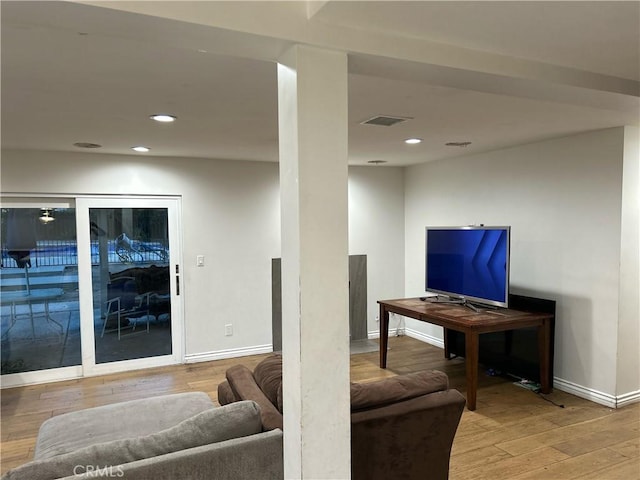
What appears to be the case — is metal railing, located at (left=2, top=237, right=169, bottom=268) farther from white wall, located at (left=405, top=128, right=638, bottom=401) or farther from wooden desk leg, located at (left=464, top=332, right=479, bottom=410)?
white wall, located at (left=405, top=128, right=638, bottom=401)

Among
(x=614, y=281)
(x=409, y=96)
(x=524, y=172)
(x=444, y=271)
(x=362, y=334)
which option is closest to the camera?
(x=409, y=96)

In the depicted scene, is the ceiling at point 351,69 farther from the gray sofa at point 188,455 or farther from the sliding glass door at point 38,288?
the gray sofa at point 188,455

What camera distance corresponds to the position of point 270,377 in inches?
95.9

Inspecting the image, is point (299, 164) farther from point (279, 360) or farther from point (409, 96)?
point (279, 360)

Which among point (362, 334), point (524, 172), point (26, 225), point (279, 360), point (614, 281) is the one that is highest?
point (524, 172)

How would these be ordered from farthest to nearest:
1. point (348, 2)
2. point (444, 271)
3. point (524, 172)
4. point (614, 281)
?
1. point (444, 271)
2. point (524, 172)
3. point (614, 281)
4. point (348, 2)

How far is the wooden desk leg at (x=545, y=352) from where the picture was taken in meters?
3.96

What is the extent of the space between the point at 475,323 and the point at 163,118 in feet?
9.10

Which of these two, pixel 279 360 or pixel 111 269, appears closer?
pixel 279 360

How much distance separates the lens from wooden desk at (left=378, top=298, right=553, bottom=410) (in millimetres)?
3717

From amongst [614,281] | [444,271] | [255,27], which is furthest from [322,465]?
[444,271]

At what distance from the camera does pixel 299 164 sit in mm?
1459

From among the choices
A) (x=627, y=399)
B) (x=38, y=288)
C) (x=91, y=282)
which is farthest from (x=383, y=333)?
(x=38, y=288)

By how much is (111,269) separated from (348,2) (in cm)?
428
